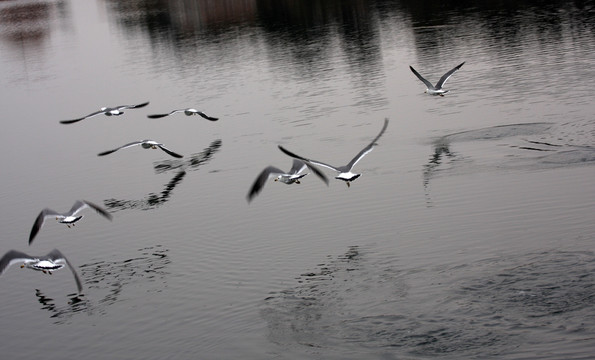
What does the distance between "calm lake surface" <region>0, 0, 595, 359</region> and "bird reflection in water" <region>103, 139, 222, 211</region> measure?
0.33ft

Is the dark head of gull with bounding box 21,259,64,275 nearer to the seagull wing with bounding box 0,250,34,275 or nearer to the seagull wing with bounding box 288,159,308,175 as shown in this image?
the seagull wing with bounding box 0,250,34,275

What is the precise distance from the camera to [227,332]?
59.7ft

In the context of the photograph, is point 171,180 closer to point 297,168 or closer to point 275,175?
Answer: point 297,168

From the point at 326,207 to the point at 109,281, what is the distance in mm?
5904

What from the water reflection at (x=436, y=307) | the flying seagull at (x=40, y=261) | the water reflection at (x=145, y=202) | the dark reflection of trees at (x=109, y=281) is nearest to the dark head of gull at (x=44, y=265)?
the flying seagull at (x=40, y=261)

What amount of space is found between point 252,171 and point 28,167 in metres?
9.39

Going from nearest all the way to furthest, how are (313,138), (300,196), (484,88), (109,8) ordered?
(300,196), (313,138), (484,88), (109,8)

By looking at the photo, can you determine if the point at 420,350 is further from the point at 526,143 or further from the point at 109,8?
the point at 109,8

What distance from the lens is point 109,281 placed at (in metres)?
21.7

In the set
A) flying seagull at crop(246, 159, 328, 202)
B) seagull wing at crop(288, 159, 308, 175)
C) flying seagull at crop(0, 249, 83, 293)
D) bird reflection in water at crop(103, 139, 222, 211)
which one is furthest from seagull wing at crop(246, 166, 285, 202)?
bird reflection in water at crop(103, 139, 222, 211)

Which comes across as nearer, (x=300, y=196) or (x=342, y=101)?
(x=300, y=196)

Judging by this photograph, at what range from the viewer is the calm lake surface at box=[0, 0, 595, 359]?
17.7 m

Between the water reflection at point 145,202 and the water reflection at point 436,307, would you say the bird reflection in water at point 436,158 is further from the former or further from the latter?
the water reflection at point 145,202

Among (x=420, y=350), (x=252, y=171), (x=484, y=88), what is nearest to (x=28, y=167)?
(x=252, y=171)
